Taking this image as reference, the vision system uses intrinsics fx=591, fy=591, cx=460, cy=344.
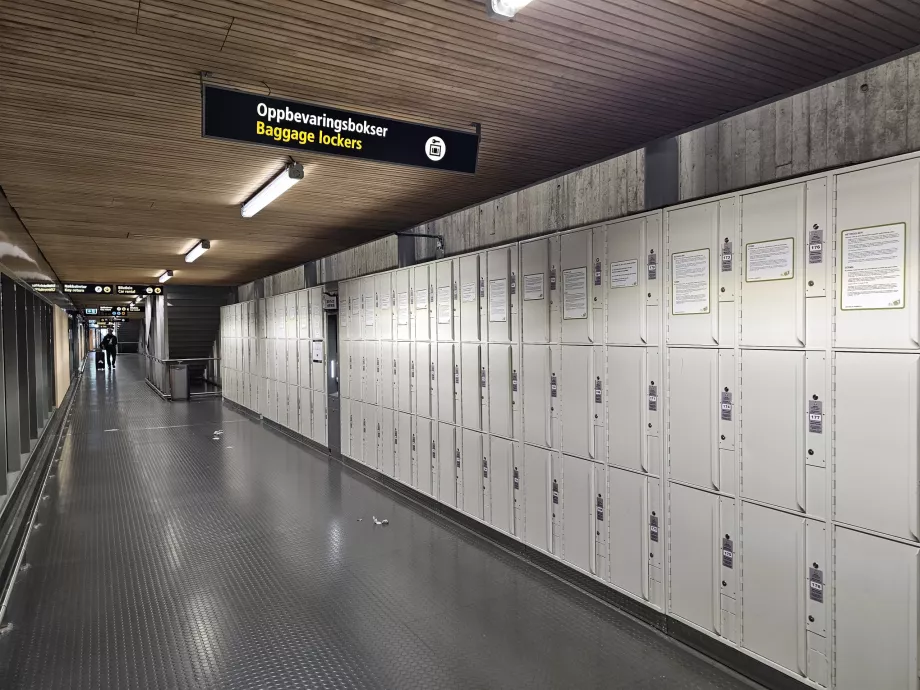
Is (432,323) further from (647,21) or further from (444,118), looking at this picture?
(647,21)

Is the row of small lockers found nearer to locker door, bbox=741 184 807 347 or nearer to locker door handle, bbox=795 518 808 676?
locker door, bbox=741 184 807 347

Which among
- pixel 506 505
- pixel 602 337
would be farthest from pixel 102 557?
pixel 602 337

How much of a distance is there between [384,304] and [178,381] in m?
11.9

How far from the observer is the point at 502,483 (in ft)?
18.2

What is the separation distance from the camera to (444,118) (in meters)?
3.82

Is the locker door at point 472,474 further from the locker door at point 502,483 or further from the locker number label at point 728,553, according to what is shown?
the locker number label at point 728,553

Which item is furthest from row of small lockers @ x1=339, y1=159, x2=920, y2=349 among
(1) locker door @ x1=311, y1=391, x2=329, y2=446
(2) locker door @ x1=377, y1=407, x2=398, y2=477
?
(1) locker door @ x1=311, y1=391, x2=329, y2=446

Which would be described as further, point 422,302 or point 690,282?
point 422,302

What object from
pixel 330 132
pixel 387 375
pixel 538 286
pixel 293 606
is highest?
pixel 330 132

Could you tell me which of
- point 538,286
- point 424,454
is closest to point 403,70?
point 538,286

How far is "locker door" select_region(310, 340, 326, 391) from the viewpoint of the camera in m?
9.90

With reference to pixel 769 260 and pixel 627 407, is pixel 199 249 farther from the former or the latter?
pixel 769 260

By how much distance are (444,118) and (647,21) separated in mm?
1504

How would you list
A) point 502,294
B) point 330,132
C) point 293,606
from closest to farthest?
1. point 330,132
2. point 293,606
3. point 502,294
